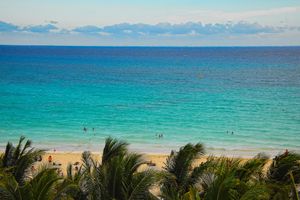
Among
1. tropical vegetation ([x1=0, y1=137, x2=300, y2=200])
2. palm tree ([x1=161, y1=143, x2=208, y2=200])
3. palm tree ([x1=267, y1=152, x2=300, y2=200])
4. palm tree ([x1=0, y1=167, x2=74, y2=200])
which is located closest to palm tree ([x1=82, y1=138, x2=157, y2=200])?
tropical vegetation ([x1=0, y1=137, x2=300, y2=200])

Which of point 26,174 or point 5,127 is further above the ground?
point 26,174

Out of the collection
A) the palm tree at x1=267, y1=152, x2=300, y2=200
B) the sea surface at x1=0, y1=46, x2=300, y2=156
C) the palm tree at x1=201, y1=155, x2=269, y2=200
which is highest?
the palm tree at x1=201, y1=155, x2=269, y2=200

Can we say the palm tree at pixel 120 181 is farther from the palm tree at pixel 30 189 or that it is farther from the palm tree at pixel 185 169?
the palm tree at pixel 185 169

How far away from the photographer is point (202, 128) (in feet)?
120

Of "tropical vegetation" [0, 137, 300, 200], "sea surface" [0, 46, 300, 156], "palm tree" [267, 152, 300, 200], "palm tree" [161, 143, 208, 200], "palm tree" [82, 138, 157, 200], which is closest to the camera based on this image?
"tropical vegetation" [0, 137, 300, 200]

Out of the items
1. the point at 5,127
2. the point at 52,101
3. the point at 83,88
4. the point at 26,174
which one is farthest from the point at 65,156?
the point at 83,88

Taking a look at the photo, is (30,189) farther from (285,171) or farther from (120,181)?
(285,171)

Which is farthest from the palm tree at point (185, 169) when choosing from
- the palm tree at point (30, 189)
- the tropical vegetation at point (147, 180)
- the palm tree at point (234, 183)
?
the palm tree at point (30, 189)

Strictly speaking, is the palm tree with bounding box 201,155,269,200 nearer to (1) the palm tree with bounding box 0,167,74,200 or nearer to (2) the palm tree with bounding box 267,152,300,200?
(2) the palm tree with bounding box 267,152,300,200

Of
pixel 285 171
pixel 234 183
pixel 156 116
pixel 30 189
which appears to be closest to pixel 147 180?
pixel 234 183

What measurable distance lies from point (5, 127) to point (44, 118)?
434 centimetres

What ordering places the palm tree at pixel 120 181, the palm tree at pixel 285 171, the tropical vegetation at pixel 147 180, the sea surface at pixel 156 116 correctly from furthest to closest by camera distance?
the sea surface at pixel 156 116
the palm tree at pixel 285 171
the palm tree at pixel 120 181
the tropical vegetation at pixel 147 180

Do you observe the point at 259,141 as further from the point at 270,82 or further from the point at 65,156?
the point at 270,82

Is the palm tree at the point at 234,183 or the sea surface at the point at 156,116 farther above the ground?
the palm tree at the point at 234,183
